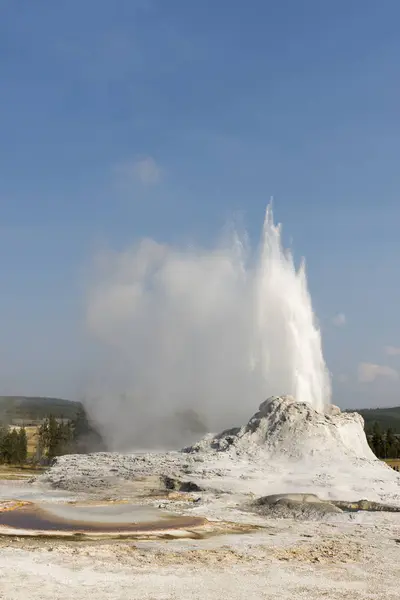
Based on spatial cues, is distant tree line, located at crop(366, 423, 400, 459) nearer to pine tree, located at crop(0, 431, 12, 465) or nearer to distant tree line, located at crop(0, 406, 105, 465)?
distant tree line, located at crop(0, 406, 105, 465)

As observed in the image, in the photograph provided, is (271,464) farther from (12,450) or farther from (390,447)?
(390,447)

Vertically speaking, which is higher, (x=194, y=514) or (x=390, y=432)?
(x=390, y=432)

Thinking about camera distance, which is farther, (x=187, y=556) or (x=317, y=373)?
(x=317, y=373)

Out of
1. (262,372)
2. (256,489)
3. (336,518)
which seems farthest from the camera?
(262,372)

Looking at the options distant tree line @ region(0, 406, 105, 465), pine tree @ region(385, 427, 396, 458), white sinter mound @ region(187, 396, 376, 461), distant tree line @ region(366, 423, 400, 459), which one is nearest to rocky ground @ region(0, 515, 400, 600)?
white sinter mound @ region(187, 396, 376, 461)

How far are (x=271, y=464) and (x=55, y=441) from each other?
47.4 meters

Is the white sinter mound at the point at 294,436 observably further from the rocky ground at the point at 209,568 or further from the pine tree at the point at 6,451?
the pine tree at the point at 6,451

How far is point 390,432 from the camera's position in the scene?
99.6m

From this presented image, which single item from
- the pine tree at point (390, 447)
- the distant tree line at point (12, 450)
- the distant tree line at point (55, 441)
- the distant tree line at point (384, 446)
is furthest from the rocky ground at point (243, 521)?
Answer: the pine tree at point (390, 447)

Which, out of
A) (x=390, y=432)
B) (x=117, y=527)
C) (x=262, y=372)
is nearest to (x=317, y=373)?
(x=262, y=372)

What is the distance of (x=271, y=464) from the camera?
40.2m

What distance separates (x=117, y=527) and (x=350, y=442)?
78.7 feet

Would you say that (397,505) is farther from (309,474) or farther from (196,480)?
(196,480)

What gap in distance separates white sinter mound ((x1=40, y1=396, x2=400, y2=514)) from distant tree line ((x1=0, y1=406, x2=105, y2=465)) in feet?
88.6
